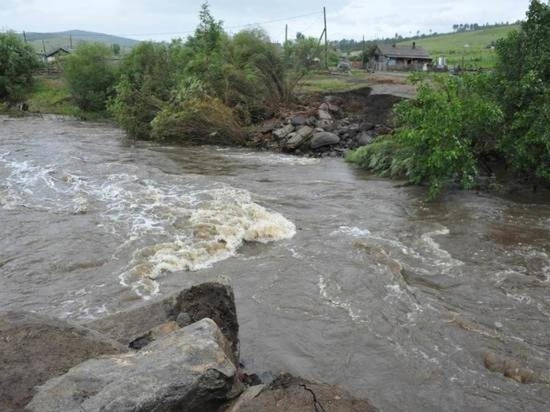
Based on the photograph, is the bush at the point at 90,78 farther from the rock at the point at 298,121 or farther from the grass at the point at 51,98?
the rock at the point at 298,121

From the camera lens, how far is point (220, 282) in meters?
7.78

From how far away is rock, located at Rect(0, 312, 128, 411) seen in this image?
5.09 metres

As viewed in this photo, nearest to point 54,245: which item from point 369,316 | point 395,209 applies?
point 369,316

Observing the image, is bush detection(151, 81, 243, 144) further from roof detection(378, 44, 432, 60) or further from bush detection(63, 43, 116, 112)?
roof detection(378, 44, 432, 60)

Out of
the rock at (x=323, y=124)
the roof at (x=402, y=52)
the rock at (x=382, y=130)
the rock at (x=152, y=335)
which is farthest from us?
the roof at (x=402, y=52)

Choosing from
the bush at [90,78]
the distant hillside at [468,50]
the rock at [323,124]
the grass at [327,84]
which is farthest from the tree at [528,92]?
the bush at [90,78]

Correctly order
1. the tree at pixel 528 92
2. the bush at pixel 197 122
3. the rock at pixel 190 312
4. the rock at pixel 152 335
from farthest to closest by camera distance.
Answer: the bush at pixel 197 122
the tree at pixel 528 92
the rock at pixel 190 312
the rock at pixel 152 335

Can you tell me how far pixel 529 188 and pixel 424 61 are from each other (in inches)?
2240

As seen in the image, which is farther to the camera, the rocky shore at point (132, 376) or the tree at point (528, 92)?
the tree at point (528, 92)

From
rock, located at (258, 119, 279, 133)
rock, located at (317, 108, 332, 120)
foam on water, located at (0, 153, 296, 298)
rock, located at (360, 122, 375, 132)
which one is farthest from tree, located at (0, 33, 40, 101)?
rock, located at (360, 122, 375, 132)

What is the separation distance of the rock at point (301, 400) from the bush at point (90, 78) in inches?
1666

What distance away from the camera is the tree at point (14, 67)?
5012cm

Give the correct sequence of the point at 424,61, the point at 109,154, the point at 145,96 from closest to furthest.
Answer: the point at 109,154
the point at 145,96
the point at 424,61

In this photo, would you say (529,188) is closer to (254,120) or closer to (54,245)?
(54,245)
